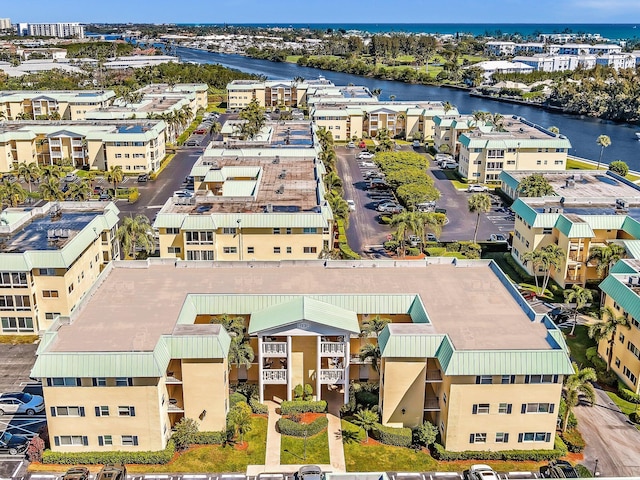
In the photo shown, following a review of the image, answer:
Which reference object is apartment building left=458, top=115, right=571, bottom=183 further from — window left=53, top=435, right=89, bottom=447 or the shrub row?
window left=53, top=435, right=89, bottom=447

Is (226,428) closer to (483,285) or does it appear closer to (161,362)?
(161,362)

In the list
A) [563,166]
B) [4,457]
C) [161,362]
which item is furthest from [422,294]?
[563,166]

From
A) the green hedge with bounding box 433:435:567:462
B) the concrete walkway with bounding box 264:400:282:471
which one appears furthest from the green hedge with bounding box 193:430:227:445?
the green hedge with bounding box 433:435:567:462

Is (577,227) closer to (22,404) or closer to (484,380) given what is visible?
(484,380)

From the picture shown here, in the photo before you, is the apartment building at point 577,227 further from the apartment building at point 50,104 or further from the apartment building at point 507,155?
the apartment building at point 50,104

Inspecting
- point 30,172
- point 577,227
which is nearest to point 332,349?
point 577,227

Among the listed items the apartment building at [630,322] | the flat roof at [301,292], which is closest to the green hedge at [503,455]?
the flat roof at [301,292]
